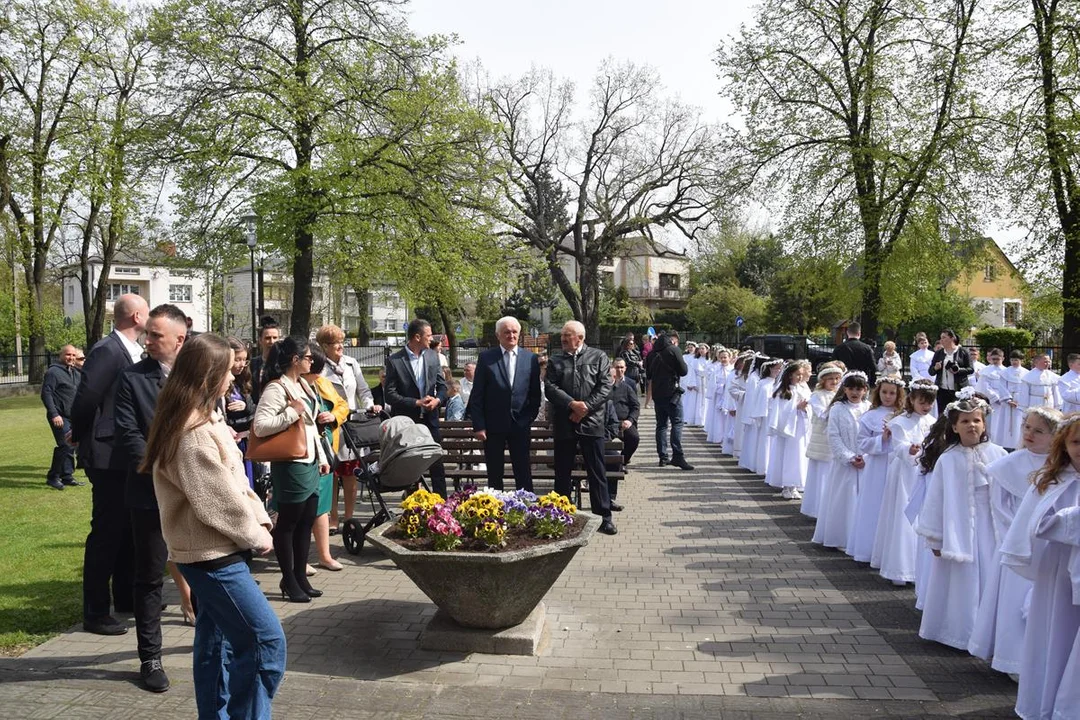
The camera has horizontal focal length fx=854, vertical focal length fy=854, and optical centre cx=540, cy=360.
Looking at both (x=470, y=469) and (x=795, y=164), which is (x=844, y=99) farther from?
(x=470, y=469)

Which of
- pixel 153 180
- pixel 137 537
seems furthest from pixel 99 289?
pixel 137 537

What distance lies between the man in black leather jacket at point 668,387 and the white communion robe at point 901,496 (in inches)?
234

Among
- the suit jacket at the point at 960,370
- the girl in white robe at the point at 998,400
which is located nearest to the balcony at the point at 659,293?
the suit jacket at the point at 960,370

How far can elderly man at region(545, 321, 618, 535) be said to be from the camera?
832cm

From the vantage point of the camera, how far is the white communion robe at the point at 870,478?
7418 mm

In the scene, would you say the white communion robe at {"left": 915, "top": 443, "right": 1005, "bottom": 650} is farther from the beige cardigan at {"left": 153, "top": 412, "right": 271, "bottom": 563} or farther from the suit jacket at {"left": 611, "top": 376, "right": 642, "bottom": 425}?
the suit jacket at {"left": 611, "top": 376, "right": 642, "bottom": 425}

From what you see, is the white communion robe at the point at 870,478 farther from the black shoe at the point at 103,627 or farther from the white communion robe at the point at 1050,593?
the black shoe at the point at 103,627

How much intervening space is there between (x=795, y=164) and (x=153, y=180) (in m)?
19.6

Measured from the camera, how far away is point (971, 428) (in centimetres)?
552

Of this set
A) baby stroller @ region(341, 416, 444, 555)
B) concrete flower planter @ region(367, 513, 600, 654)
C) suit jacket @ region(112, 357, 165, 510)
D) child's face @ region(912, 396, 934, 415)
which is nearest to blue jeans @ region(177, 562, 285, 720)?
concrete flower planter @ region(367, 513, 600, 654)

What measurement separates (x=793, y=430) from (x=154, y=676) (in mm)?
8292

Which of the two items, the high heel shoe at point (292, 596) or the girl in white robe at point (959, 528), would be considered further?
the high heel shoe at point (292, 596)

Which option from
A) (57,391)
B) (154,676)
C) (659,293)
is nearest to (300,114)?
(57,391)

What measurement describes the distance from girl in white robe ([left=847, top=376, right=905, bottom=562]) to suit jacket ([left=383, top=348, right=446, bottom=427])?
4.14 meters
